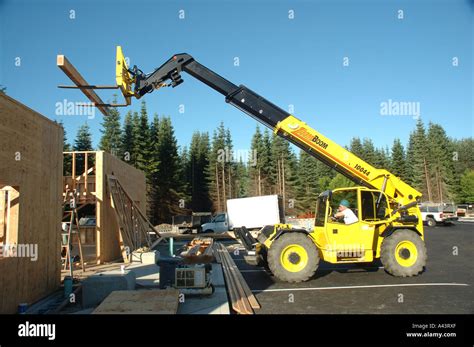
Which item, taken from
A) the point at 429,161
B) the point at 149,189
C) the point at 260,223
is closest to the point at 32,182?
the point at 260,223

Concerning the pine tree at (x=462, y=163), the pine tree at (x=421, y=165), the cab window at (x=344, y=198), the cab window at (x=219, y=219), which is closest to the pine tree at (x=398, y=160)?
the pine tree at (x=421, y=165)

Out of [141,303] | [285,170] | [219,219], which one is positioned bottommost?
[141,303]

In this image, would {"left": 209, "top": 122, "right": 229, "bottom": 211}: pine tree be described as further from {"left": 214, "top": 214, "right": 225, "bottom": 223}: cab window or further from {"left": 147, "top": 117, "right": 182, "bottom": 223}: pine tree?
{"left": 214, "top": 214, "right": 225, "bottom": 223}: cab window

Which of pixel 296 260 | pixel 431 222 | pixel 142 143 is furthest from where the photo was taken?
pixel 142 143

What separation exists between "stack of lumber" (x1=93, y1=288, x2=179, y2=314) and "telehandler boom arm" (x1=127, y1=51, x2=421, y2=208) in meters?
5.65

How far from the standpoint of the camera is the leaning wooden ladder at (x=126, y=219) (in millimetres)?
13907

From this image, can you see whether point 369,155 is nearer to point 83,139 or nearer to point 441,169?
point 441,169

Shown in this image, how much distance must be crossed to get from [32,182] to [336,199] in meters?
7.82

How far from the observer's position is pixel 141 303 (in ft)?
20.6

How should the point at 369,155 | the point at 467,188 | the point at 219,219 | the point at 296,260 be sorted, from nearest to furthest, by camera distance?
the point at 296,260, the point at 219,219, the point at 467,188, the point at 369,155

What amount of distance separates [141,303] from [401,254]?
7063 mm

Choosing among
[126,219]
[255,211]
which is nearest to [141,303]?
[126,219]

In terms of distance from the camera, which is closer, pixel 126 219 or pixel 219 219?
pixel 126 219
